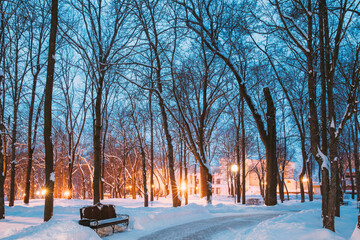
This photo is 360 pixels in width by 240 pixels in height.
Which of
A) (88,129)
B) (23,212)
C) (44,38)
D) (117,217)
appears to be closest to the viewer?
(117,217)

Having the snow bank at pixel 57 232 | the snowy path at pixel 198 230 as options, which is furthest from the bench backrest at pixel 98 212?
the snow bank at pixel 57 232

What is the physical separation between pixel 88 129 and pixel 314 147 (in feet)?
114

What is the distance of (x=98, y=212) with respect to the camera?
9969 millimetres

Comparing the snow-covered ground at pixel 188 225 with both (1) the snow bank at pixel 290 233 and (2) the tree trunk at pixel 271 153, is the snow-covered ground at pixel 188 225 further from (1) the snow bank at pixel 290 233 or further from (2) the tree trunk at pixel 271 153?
(2) the tree trunk at pixel 271 153

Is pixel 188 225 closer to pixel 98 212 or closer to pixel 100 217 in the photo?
pixel 100 217

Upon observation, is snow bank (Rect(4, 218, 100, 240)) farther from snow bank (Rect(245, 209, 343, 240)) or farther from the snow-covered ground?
snow bank (Rect(245, 209, 343, 240))

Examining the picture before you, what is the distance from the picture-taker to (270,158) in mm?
15289

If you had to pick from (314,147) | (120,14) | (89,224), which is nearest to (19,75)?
(120,14)

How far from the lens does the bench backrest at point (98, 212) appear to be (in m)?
9.47

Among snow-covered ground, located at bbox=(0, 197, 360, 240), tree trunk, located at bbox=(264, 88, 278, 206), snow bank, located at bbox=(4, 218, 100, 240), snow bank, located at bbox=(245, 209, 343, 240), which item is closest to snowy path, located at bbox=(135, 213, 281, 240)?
snow-covered ground, located at bbox=(0, 197, 360, 240)

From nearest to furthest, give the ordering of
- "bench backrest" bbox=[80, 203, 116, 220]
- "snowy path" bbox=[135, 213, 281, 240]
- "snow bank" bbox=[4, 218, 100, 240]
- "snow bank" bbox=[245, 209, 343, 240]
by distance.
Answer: "snow bank" bbox=[4, 218, 100, 240] < "snow bank" bbox=[245, 209, 343, 240] < "snowy path" bbox=[135, 213, 281, 240] < "bench backrest" bbox=[80, 203, 116, 220]

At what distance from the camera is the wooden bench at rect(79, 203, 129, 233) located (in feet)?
29.1

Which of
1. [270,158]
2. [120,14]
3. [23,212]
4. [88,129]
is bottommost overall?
[23,212]

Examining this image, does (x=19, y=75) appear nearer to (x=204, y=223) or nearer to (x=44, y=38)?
(x=44, y=38)
